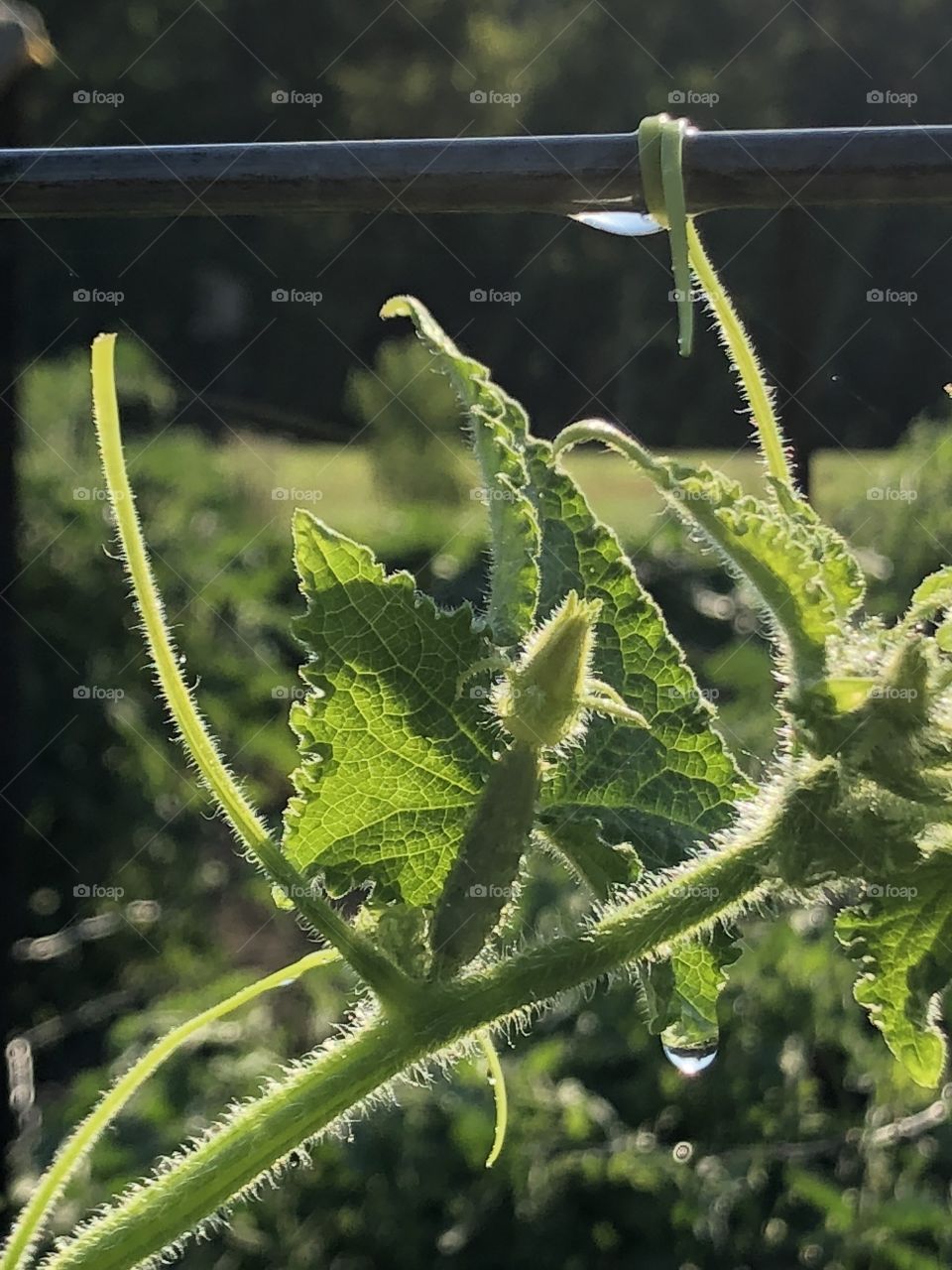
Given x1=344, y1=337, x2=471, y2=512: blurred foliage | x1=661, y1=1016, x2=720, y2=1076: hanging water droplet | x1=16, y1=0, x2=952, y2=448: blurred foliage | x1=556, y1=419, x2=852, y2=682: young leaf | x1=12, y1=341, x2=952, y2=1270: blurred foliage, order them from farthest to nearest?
x1=16, y1=0, x2=952, y2=448: blurred foliage
x1=344, y1=337, x2=471, y2=512: blurred foliage
x1=12, y1=341, x2=952, y2=1270: blurred foliage
x1=661, y1=1016, x2=720, y2=1076: hanging water droplet
x1=556, y1=419, x2=852, y2=682: young leaf

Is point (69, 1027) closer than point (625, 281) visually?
Yes

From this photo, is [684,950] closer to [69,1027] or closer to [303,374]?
[69,1027]

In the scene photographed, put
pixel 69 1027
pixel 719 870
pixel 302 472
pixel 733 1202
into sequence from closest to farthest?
1. pixel 719 870
2. pixel 733 1202
3. pixel 69 1027
4. pixel 302 472

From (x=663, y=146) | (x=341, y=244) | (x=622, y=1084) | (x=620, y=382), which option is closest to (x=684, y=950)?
(x=663, y=146)

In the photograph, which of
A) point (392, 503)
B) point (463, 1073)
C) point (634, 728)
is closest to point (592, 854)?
point (634, 728)

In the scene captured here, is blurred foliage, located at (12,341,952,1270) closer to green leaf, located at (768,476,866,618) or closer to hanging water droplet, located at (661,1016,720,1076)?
hanging water droplet, located at (661,1016,720,1076)

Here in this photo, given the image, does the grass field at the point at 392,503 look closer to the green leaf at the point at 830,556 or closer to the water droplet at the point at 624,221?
the water droplet at the point at 624,221

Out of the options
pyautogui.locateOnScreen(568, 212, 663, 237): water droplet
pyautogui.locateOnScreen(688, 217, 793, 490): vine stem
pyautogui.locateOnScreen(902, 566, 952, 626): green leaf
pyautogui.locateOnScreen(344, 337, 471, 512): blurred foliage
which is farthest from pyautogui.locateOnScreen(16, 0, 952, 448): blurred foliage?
pyautogui.locateOnScreen(902, 566, 952, 626): green leaf
